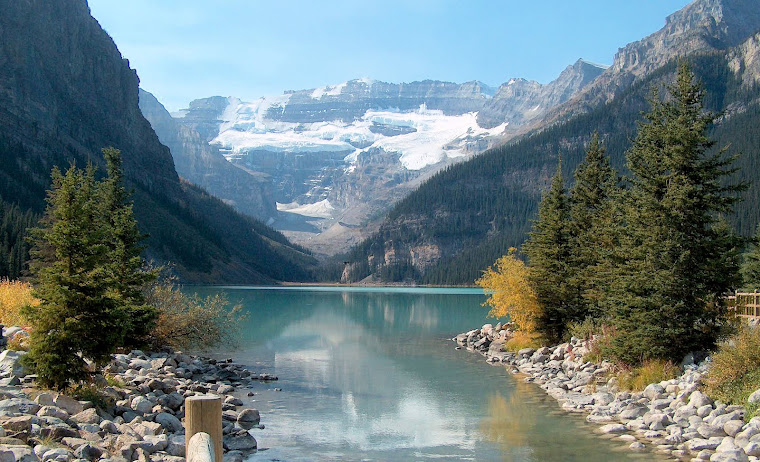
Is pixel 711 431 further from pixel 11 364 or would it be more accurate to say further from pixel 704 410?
pixel 11 364

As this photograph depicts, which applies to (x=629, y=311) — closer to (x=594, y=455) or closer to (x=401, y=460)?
(x=594, y=455)

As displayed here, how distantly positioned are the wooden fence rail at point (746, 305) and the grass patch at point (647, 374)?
19.3 ft

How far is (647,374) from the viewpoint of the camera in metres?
28.6

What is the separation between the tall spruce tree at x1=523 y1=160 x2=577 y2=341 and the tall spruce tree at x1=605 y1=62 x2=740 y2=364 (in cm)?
1412

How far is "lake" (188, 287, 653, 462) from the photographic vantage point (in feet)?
74.1

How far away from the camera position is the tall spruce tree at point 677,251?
91.5ft

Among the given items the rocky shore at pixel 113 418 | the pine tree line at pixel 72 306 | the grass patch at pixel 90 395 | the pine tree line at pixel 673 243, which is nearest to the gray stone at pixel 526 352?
the pine tree line at pixel 673 243

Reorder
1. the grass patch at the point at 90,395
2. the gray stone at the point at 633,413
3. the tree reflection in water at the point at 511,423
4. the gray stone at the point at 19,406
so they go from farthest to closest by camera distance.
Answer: the gray stone at the point at 633,413, the tree reflection in water at the point at 511,423, the grass patch at the point at 90,395, the gray stone at the point at 19,406

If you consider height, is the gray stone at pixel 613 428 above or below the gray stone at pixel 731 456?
below

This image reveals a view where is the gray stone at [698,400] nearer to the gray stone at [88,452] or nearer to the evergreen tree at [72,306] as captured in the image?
the gray stone at [88,452]

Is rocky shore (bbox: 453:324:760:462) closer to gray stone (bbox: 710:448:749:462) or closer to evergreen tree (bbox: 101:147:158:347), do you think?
gray stone (bbox: 710:448:749:462)

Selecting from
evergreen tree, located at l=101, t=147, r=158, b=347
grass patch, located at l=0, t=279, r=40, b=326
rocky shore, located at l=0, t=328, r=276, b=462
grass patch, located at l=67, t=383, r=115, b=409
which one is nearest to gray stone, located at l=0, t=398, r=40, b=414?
rocky shore, located at l=0, t=328, r=276, b=462

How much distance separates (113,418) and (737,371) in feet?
72.6

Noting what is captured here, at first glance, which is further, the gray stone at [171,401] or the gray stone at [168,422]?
the gray stone at [171,401]
